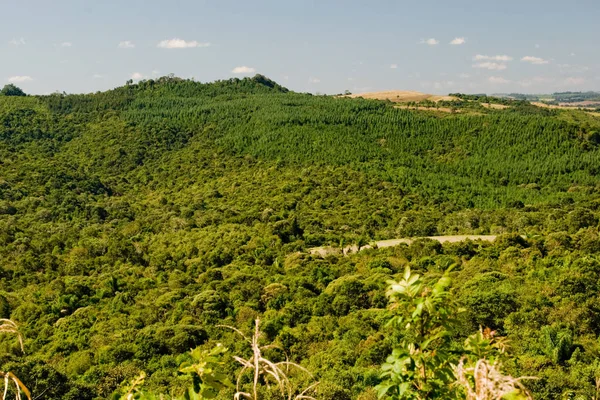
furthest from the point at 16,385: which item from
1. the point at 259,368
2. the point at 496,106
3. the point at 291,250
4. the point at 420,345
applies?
the point at 496,106

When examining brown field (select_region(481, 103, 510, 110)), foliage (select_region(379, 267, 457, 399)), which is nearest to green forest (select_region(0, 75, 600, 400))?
foliage (select_region(379, 267, 457, 399))

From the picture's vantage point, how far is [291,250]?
4369 centimetres

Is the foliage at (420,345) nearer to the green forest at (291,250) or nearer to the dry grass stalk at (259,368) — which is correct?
the green forest at (291,250)

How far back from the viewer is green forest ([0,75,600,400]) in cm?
778

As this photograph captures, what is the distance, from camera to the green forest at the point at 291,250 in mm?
7781

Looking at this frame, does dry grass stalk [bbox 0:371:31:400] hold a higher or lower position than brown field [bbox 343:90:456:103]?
lower

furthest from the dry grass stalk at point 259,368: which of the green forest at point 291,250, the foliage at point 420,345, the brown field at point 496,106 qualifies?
the brown field at point 496,106

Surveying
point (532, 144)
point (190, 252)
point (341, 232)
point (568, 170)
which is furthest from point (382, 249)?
point (532, 144)

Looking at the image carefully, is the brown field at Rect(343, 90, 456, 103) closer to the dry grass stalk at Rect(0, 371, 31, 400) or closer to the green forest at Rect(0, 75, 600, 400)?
the green forest at Rect(0, 75, 600, 400)

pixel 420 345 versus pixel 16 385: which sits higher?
pixel 16 385

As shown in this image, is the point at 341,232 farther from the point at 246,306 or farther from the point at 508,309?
the point at 508,309

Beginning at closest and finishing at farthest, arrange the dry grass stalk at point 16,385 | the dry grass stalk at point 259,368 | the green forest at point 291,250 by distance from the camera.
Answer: the dry grass stalk at point 16,385 → the dry grass stalk at point 259,368 → the green forest at point 291,250

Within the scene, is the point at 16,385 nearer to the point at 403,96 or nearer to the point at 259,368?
the point at 259,368

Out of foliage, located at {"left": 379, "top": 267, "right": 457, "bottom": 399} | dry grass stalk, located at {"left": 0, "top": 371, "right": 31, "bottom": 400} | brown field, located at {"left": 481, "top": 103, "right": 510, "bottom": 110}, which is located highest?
brown field, located at {"left": 481, "top": 103, "right": 510, "bottom": 110}
